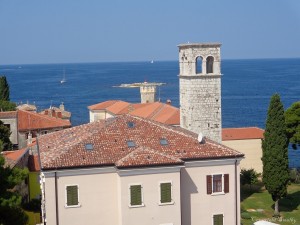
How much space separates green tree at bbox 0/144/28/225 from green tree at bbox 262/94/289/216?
19.8 m

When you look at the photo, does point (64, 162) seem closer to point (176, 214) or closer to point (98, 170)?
point (98, 170)

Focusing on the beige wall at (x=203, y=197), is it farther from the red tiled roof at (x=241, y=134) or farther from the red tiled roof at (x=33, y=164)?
the red tiled roof at (x=241, y=134)

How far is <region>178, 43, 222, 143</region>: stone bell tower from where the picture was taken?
35875 mm

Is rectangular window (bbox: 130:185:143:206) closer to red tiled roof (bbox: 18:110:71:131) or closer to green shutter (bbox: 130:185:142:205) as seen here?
green shutter (bbox: 130:185:142:205)

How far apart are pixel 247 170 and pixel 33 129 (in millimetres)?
22227

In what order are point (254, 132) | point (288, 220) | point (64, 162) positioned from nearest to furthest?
1. point (64, 162)
2. point (288, 220)
3. point (254, 132)

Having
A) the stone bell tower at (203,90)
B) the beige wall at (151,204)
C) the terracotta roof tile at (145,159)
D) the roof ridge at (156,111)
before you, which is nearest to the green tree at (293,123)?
the stone bell tower at (203,90)

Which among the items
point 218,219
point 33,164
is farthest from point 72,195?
point 33,164

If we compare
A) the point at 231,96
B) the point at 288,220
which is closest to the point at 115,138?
the point at 288,220

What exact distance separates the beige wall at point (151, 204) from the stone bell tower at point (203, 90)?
11.4 m

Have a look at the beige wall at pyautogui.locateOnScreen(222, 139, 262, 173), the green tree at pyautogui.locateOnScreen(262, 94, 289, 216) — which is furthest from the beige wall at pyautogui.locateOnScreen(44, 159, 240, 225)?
the beige wall at pyautogui.locateOnScreen(222, 139, 262, 173)

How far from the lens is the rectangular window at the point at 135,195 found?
24.4 meters

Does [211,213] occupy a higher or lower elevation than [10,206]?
lower

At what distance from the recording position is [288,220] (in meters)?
34.9
